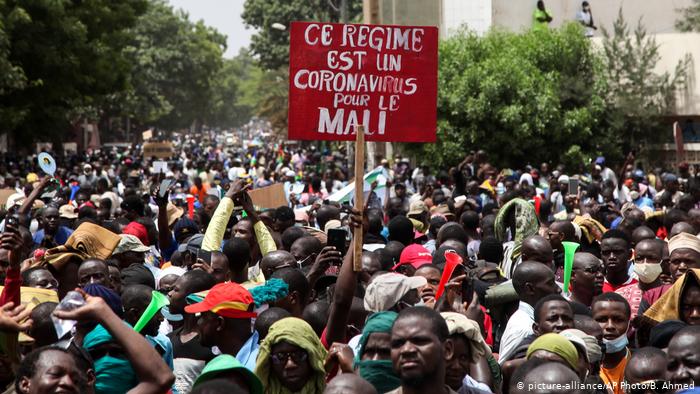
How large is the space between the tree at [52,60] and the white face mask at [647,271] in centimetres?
2350

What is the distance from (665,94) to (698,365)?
2529 centimetres

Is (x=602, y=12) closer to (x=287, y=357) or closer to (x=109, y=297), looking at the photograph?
(x=109, y=297)

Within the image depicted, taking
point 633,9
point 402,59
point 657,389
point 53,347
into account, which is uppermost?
point 633,9

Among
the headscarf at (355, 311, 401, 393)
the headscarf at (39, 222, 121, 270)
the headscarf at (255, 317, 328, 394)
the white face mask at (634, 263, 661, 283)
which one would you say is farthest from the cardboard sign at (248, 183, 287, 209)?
the headscarf at (355, 311, 401, 393)

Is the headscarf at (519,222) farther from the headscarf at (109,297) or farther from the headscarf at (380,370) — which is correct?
the headscarf at (380,370)

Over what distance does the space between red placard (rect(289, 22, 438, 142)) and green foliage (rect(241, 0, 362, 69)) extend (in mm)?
48091

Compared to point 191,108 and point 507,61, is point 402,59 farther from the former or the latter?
point 191,108

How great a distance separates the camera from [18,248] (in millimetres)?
6297

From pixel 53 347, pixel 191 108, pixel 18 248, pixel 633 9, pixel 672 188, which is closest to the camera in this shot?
pixel 53 347

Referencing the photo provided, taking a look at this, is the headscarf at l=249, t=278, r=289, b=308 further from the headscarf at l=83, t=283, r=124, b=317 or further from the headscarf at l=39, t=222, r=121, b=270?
the headscarf at l=39, t=222, r=121, b=270

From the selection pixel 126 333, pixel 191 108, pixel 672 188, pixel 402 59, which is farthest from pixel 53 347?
pixel 191 108

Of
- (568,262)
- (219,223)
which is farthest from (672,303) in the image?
(219,223)

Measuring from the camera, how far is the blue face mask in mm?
6258

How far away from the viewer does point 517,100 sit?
89.8 ft
